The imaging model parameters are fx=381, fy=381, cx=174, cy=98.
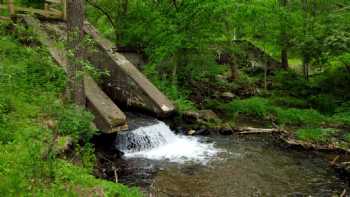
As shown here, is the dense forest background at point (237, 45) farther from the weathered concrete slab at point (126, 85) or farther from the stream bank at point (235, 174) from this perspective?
the stream bank at point (235, 174)

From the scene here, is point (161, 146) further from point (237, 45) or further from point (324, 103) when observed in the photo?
point (237, 45)

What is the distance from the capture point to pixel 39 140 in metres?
6.28

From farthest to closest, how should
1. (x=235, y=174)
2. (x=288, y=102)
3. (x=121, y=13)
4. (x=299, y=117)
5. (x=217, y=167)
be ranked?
(x=288, y=102) → (x=121, y=13) → (x=299, y=117) → (x=217, y=167) → (x=235, y=174)

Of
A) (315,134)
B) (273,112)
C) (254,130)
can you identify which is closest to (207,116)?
(254,130)

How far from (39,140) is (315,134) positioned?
954 cm

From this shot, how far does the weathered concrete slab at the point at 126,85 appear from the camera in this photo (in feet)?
41.7

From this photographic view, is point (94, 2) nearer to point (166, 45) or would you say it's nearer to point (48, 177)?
point (166, 45)

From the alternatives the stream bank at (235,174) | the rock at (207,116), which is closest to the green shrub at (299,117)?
the rock at (207,116)

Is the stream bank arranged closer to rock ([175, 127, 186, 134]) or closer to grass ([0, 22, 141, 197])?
grass ([0, 22, 141, 197])

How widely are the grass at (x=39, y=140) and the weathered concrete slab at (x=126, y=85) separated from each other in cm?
316

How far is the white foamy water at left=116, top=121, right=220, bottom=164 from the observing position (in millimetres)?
10848

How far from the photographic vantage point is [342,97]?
17.1 metres

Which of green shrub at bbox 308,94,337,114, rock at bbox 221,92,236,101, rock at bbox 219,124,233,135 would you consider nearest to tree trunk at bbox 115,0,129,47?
rock at bbox 221,92,236,101

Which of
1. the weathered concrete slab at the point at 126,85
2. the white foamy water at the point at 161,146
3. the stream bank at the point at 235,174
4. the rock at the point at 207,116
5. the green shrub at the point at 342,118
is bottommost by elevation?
the stream bank at the point at 235,174
